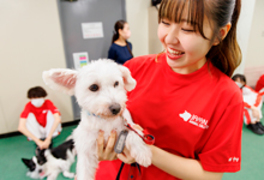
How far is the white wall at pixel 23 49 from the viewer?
2742 millimetres

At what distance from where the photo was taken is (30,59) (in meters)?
2.98

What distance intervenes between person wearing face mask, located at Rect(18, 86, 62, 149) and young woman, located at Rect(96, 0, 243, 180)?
2.28 metres

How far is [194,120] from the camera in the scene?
86cm

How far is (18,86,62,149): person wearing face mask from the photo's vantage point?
2.82m

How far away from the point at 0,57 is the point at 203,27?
11.0 ft

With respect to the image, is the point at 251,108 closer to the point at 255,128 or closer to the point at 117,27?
the point at 255,128

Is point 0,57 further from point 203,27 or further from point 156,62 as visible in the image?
point 203,27

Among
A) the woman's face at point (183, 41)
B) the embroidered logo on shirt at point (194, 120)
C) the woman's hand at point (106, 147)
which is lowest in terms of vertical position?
the woman's hand at point (106, 147)

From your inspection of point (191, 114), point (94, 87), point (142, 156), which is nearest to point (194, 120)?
point (191, 114)

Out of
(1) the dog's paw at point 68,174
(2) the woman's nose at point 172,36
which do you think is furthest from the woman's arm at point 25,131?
(2) the woman's nose at point 172,36

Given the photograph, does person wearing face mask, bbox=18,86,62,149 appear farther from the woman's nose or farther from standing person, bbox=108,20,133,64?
the woman's nose

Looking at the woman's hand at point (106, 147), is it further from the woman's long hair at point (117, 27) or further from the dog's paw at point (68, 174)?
the woman's long hair at point (117, 27)

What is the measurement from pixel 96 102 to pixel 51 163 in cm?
214

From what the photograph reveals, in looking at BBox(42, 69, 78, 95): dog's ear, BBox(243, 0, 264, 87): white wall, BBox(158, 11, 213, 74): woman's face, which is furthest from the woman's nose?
BBox(243, 0, 264, 87): white wall
